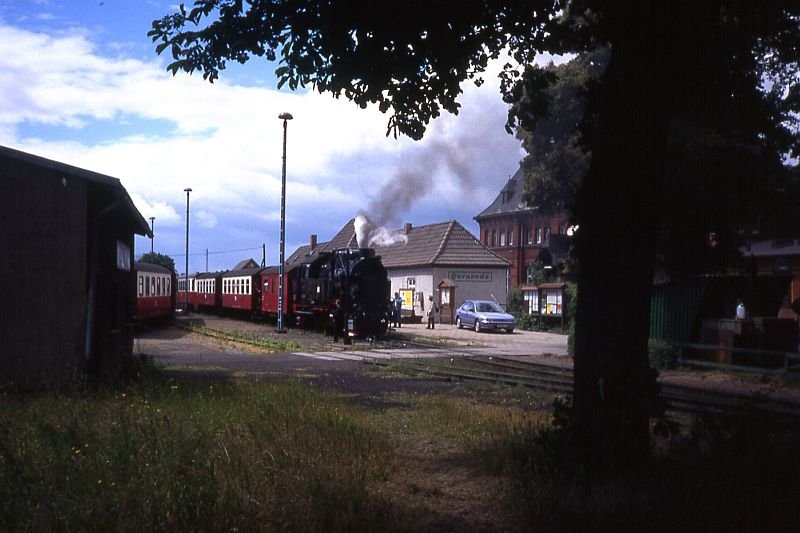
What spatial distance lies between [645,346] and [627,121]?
1.98 meters

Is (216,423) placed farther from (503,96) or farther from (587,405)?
(503,96)

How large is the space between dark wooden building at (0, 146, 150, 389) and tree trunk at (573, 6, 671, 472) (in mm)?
7875

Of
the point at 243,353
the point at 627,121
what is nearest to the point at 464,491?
the point at 627,121

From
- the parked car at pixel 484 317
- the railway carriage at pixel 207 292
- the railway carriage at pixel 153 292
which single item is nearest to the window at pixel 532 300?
the parked car at pixel 484 317

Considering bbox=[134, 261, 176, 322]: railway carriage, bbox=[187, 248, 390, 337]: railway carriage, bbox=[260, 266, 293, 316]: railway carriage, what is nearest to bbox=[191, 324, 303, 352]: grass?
bbox=[187, 248, 390, 337]: railway carriage

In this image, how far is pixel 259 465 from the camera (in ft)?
22.1

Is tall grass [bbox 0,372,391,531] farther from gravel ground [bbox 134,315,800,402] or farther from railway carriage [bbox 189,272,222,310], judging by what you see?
railway carriage [bbox 189,272,222,310]

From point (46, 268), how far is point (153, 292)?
2574 cm

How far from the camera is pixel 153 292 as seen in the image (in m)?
37.0

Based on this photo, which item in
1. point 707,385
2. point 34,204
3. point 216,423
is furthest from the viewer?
point 707,385

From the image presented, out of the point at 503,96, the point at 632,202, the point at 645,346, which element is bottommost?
the point at 645,346

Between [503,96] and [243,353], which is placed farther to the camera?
[243,353]

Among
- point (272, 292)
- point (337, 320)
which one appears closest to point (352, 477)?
point (337, 320)

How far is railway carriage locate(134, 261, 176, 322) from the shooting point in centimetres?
3336
